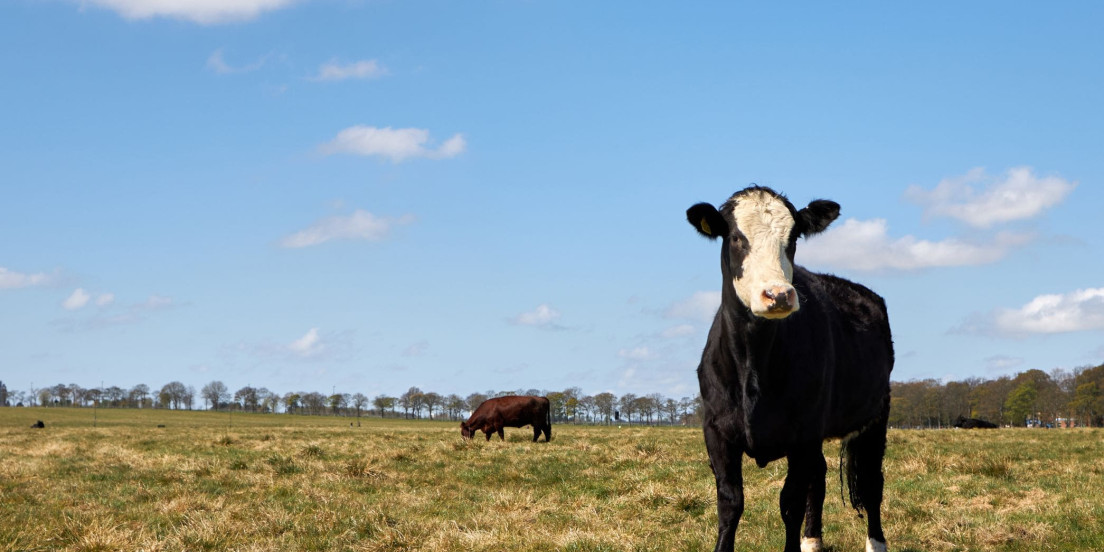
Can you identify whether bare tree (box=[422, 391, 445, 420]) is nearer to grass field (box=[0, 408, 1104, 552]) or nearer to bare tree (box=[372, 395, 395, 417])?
bare tree (box=[372, 395, 395, 417])

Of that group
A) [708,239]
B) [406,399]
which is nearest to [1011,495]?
[708,239]

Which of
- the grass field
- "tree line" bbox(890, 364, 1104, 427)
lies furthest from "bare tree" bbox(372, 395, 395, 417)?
the grass field

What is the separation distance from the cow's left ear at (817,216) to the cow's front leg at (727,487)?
1657mm

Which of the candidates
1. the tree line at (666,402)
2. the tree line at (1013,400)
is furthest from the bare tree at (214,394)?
the tree line at (1013,400)

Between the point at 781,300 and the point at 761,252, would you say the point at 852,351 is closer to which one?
the point at 761,252

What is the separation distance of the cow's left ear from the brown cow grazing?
24.3 meters

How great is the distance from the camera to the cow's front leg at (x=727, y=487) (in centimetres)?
595

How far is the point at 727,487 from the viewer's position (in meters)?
5.98

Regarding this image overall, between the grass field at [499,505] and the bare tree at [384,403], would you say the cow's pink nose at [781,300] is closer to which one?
the grass field at [499,505]

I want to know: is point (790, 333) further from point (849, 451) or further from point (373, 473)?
point (373, 473)

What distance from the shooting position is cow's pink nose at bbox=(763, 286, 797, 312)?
5.11 m

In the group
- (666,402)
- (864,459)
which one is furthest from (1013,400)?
(864,459)

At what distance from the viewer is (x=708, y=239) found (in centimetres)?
625

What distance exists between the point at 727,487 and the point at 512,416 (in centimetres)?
2496
